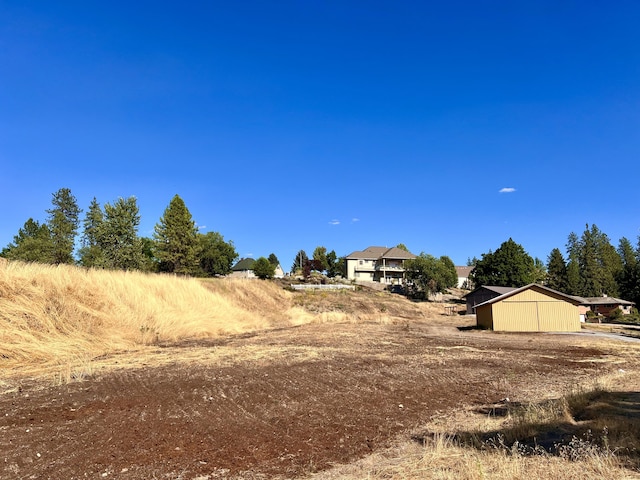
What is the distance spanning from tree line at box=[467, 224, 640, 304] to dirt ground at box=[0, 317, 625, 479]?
4917 centimetres

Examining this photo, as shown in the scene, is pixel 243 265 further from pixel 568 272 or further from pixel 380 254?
pixel 568 272

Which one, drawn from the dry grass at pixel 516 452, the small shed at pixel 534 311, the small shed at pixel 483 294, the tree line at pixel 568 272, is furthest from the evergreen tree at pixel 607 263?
the dry grass at pixel 516 452

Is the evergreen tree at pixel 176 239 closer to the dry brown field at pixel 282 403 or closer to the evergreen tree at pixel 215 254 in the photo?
the evergreen tree at pixel 215 254

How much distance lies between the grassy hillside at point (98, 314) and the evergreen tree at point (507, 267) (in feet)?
131

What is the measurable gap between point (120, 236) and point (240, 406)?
35.7 meters

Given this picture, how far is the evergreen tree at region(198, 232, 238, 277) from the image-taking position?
235ft

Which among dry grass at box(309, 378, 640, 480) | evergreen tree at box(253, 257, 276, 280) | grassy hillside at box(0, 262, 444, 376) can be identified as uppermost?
evergreen tree at box(253, 257, 276, 280)

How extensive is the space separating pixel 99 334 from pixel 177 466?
1449 centimetres

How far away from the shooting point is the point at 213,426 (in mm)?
6969

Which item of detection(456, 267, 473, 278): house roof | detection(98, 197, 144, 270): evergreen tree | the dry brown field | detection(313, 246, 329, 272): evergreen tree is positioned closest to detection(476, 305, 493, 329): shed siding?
the dry brown field

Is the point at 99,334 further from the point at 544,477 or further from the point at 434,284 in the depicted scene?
the point at 434,284

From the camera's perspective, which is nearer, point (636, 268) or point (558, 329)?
point (558, 329)

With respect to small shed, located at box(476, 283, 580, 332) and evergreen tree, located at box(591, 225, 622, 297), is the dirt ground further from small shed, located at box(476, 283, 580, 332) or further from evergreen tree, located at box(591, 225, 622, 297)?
evergreen tree, located at box(591, 225, 622, 297)

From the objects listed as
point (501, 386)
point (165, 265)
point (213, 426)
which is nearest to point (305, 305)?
point (165, 265)
